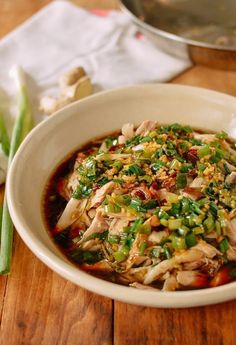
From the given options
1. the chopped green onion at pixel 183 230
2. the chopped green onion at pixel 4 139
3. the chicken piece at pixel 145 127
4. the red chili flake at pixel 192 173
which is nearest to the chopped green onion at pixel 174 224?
the chopped green onion at pixel 183 230

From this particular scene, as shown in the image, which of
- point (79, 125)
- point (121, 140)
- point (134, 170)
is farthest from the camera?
point (79, 125)

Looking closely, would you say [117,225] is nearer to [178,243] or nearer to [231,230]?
[178,243]

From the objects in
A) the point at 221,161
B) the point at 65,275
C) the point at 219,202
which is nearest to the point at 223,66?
the point at 221,161

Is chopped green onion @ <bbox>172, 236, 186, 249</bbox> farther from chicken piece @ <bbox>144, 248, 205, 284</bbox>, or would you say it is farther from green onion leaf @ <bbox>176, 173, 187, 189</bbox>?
green onion leaf @ <bbox>176, 173, 187, 189</bbox>

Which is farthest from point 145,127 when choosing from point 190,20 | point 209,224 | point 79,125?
point 190,20

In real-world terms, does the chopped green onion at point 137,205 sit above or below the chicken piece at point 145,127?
above

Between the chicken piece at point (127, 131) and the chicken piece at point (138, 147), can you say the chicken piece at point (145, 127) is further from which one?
the chicken piece at point (138, 147)

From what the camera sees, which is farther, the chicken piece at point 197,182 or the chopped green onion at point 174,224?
the chicken piece at point 197,182

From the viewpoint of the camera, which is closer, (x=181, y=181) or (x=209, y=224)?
(x=209, y=224)
